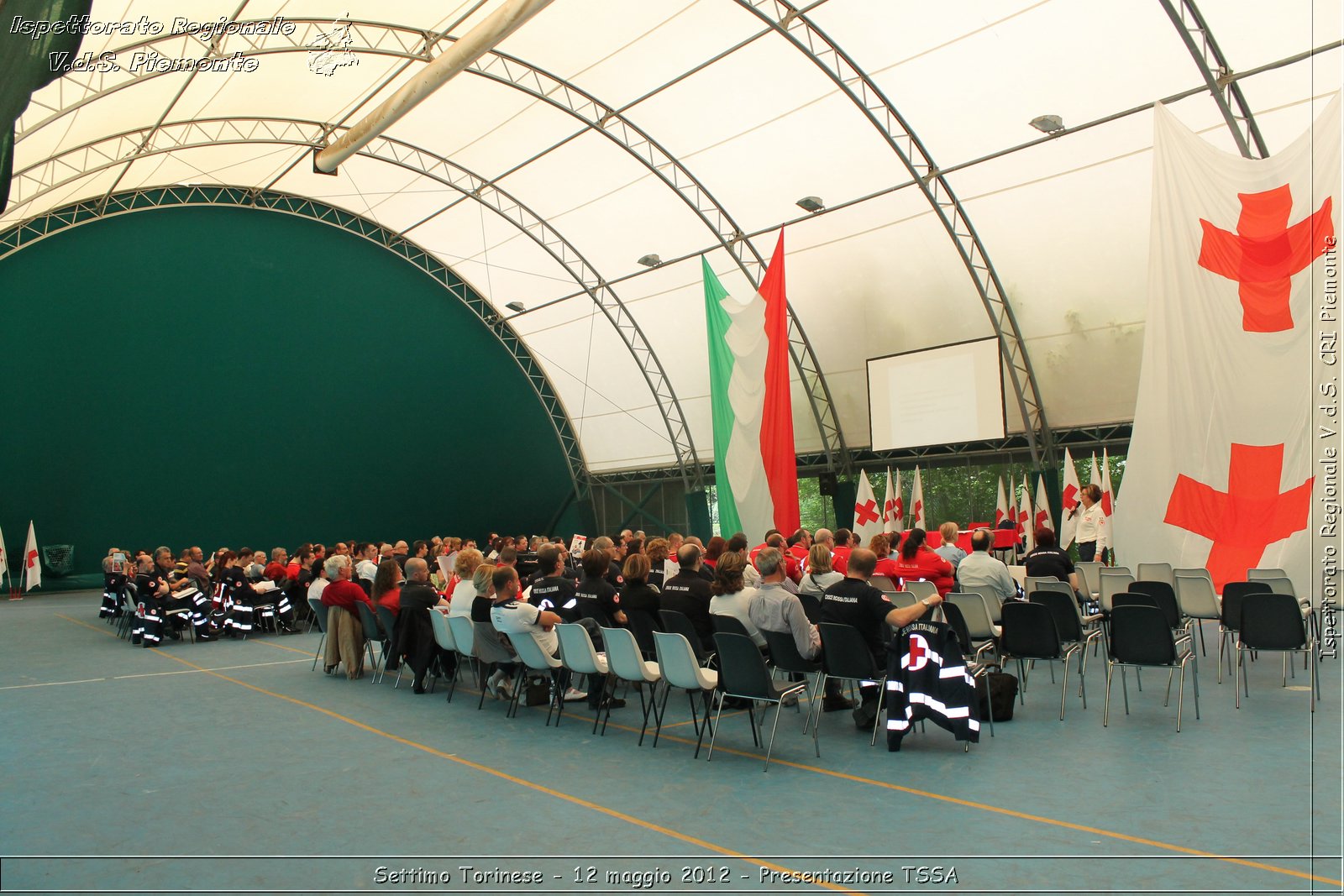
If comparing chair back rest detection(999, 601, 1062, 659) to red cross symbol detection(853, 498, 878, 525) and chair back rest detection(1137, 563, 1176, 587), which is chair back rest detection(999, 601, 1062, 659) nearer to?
chair back rest detection(1137, 563, 1176, 587)

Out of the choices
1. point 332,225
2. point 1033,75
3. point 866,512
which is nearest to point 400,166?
point 332,225

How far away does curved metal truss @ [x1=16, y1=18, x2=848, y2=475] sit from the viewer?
1308 centimetres

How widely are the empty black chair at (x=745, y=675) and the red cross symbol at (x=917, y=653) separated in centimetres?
68

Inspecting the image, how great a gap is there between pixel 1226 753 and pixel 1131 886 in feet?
7.45

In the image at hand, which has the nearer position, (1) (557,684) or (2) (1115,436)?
(1) (557,684)

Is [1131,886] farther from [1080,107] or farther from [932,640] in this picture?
[1080,107]

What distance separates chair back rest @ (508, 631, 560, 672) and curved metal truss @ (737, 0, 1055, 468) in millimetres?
10230

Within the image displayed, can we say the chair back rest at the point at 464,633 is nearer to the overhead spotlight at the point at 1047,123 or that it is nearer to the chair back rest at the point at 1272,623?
the chair back rest at the point at 1272,623

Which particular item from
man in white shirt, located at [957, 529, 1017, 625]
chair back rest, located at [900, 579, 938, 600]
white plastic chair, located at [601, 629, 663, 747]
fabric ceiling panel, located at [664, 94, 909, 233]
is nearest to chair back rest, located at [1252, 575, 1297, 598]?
man in white shirt, located at [957, 529, 1017, 625]

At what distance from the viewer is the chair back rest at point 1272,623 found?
21.2ft

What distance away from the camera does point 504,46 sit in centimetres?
1530

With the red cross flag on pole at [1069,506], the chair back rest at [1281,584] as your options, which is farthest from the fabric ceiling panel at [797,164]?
the chair back rest at [1281,584]

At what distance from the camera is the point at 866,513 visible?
18844 mm

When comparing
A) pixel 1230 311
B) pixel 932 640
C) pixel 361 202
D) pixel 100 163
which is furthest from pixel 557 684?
pixel 361 202
